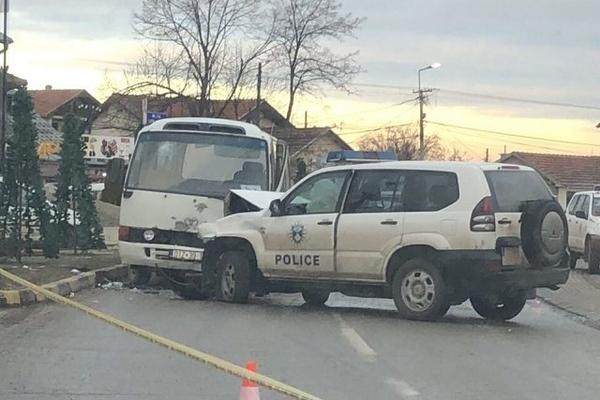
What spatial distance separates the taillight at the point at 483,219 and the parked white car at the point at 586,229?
35.7 feet

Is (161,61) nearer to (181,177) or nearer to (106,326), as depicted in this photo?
(181,177)

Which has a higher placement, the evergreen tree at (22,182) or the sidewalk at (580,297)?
the evergreen tree at (22,182)

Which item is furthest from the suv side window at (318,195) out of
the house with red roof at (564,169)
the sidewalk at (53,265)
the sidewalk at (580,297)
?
the house with red roof at (564,169)

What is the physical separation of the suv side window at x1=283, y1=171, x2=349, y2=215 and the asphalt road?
4.41 feet

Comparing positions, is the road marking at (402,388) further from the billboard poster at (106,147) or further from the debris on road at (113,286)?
the billboard poster at (106,147)

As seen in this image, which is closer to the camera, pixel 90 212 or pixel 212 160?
pixel 212 160

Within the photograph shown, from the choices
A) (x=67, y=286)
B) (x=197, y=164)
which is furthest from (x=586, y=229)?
(x=67, y=286)

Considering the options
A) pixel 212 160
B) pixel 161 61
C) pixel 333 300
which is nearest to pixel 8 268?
pixel 212 160

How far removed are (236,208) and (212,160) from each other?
1.27 meters

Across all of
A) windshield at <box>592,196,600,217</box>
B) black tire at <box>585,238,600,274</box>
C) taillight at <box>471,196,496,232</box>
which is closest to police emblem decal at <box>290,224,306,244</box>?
taillight at <box>471,196,496,232</box>

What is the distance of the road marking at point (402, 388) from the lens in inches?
285

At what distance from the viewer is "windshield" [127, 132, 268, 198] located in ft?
47.6

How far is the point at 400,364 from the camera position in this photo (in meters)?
8.50

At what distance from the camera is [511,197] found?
36.7 feet
